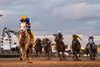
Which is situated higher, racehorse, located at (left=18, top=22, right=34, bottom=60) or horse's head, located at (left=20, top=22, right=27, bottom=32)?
horse's head, located at (left=20, top=22, right=27, bottom=32)

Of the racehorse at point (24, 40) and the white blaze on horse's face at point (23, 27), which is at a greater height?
the white blaze on horse's face at point (23, 27)

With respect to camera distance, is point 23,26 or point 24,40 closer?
point 23,26

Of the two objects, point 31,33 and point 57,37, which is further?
point 57,37

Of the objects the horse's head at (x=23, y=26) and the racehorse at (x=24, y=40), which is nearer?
the horse's head at (x=23, y=26)

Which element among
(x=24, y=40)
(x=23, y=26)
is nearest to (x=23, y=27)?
(x=23, y=26)

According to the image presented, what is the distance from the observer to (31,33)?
2908 cm

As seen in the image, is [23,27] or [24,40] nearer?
[23,27]

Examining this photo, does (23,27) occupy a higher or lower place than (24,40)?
higher

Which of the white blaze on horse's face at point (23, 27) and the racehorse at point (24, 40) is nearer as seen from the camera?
the white blaze on horse's face at point (23, 27)

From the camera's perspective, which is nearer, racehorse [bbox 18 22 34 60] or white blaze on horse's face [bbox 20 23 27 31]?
white blaze on horse's face [bbox 20 23 27 31]

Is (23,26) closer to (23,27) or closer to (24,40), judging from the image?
(23,27)

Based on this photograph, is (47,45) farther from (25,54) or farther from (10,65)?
(10,65)

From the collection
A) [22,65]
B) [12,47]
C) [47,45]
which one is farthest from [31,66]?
[12,47]

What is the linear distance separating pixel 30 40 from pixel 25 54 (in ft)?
3.41
